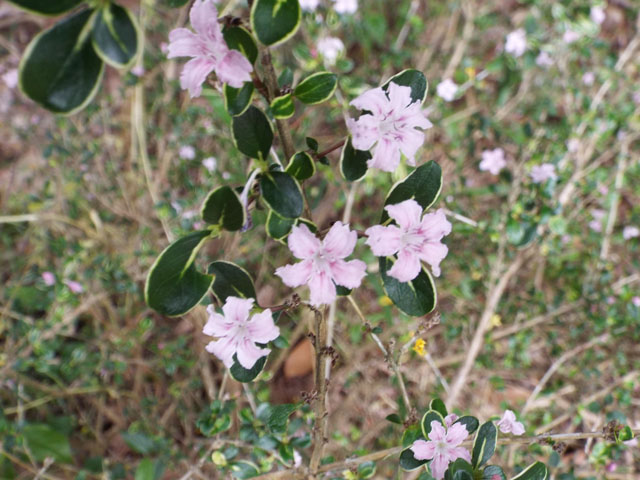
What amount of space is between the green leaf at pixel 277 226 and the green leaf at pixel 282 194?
58mm

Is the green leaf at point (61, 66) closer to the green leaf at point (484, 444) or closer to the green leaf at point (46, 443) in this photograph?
the green leaf at point (484, 444)

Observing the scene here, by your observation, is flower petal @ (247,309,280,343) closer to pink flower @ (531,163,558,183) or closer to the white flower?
pink flower @ (531,163,558,183)

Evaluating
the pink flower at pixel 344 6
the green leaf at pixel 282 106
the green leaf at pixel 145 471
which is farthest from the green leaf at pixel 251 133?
the pink flower at pixel 344 6

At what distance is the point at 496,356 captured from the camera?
1.99 meters

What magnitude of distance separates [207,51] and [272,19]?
0.09 meters

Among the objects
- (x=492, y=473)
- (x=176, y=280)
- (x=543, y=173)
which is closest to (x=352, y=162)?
(x=176, y=280)

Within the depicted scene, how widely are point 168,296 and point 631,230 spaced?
1.82 m

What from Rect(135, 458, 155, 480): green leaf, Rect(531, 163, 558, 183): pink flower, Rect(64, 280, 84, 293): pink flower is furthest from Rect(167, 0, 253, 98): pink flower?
Rect(64, 280, 84, 293): pink flower

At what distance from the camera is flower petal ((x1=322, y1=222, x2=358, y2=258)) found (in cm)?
66

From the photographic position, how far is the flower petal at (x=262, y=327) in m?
0.71

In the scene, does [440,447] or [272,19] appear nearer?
[272,19]

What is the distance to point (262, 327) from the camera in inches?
28.2

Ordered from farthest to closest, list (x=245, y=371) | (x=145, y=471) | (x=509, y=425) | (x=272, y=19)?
(x=145, y=471) < (x=509, y=425) < (x=245, y=371) < (x=272, y=19)

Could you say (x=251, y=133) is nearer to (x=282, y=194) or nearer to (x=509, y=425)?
(x=282, y=194)
